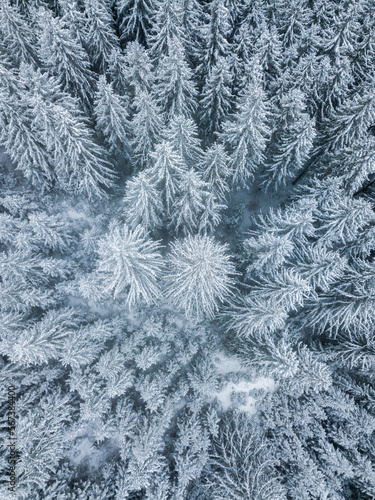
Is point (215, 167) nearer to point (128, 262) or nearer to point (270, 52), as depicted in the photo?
point (128, 262)

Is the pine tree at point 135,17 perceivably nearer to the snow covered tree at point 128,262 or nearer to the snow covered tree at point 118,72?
the snow covered tree at point 118,72

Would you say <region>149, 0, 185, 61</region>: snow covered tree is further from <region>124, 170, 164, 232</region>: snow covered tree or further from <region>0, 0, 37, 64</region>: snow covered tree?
<region>124, 170, 164, 232</region>: snow covered tree

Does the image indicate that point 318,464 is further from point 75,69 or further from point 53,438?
point 75,69

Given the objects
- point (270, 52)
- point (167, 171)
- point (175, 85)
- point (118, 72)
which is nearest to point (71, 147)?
point (167, 171)

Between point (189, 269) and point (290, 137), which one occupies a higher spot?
point (290, 137)

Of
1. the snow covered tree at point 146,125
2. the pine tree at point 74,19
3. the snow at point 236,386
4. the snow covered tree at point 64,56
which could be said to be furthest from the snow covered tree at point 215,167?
the snow at point 236,386
